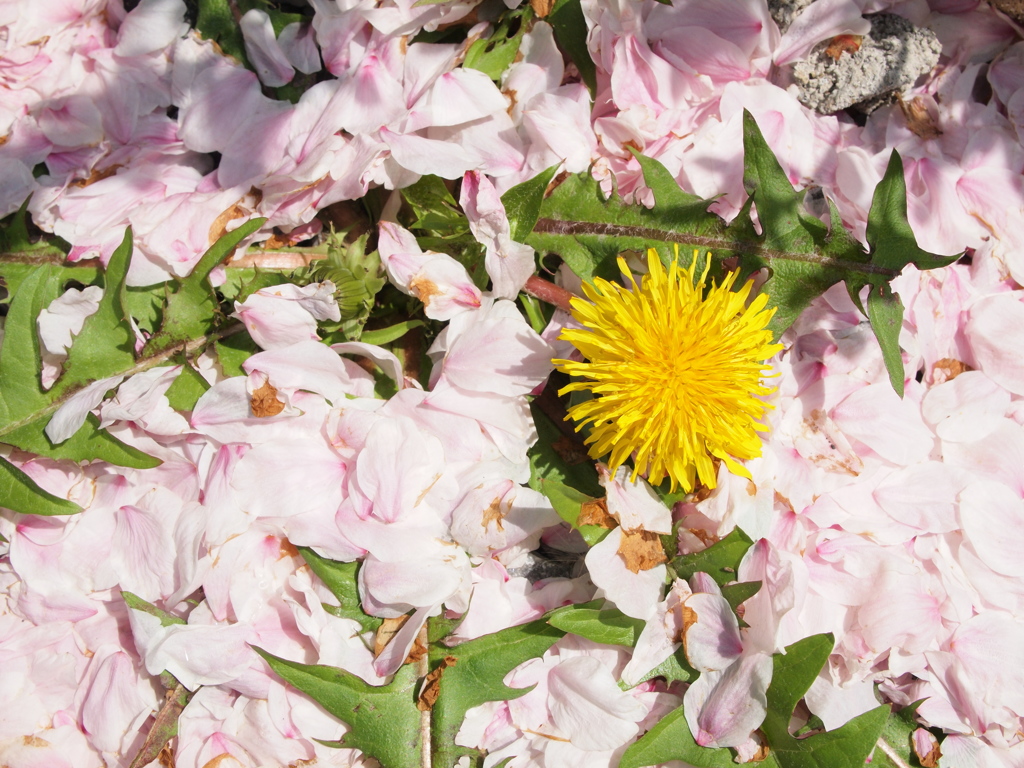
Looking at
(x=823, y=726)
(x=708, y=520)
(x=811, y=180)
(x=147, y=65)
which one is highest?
(x=147, y=65)

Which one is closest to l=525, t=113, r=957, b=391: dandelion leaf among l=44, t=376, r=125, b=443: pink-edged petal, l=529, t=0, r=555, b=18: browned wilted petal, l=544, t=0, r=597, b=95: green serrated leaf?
l=544, t=0, r=597, b=95: green serrated leaf

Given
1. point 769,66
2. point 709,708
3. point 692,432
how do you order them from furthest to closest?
1. point 769,66
2. point 709,708
3. point 692,432

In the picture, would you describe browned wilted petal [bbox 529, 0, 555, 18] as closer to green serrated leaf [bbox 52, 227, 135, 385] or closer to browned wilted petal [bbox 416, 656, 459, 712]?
green serrated leaf [bbox 52, 227, 135, 385]

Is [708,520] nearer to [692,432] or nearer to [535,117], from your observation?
[692,432]

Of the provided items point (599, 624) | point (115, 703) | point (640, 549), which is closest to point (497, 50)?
point (640, 549)

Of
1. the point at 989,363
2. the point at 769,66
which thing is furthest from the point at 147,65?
the point at 989,363

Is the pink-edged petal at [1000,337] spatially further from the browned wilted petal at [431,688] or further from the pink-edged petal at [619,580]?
the browned wilted petal at [431,688]

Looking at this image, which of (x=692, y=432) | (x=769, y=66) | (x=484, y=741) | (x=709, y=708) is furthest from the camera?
(x=769, y=66)
